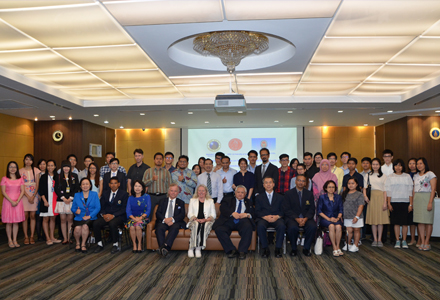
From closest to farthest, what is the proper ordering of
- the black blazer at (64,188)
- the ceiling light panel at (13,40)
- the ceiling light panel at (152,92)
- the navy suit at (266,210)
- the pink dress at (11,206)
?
the ceiling light panel at (13,40)
the navy suit at (266,210)
the pink dress at (11,206)
the black blazer at (64,188)
the ceiling light panel at (152,92)

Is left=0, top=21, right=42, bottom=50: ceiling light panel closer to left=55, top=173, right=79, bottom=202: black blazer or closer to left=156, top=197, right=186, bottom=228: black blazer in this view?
left=55, top=173, right=79, bottom=202: black blazer

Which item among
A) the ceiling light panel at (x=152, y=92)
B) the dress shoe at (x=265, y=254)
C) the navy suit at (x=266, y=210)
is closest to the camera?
the dress shoe at (x=265, y=254)

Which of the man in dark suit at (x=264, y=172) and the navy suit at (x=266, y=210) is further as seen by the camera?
the man in dark suit at (x=264, y=172)

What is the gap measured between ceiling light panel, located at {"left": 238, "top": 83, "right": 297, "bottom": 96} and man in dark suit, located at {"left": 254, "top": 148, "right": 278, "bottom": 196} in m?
1.56

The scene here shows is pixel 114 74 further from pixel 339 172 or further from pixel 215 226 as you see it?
pixel 339 172

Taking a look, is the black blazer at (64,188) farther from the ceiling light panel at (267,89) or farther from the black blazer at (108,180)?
the ceiling light panel at (267,89)

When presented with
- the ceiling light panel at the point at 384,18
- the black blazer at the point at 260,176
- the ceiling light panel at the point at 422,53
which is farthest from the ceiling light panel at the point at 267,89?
the ceiling light panel at the point at 384,18

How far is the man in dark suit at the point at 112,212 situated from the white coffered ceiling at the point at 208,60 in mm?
2176

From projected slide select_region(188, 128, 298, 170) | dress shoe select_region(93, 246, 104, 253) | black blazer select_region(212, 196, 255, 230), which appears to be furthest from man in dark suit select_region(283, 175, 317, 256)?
projected slide select_region(188, 128, 298, 170)

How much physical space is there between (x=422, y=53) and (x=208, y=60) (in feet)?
11.2

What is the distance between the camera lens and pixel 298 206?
5820mm

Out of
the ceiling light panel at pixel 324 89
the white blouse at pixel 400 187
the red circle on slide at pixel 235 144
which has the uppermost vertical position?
the ceiling light panel at pixel 324 89

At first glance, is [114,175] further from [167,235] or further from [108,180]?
[167,235]

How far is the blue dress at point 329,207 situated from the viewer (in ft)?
18.6
